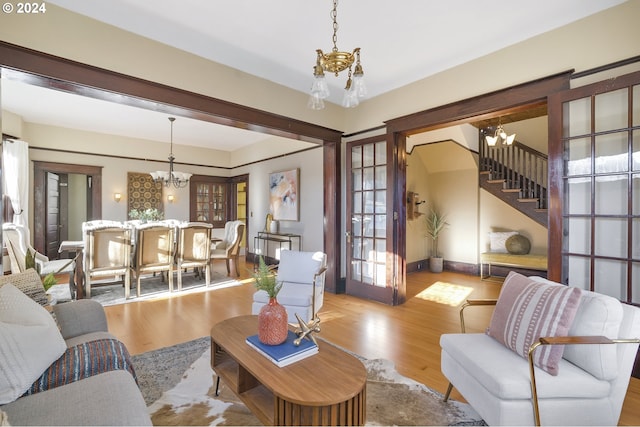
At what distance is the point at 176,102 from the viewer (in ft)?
9.89

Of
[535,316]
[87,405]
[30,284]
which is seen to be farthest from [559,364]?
[30,284]

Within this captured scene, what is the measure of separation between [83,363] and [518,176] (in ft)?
21.4

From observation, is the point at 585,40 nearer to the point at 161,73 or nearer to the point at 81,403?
the point at 161,73

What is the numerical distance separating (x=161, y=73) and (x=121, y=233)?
2435 mm

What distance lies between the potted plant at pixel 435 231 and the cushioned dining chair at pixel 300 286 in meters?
3.69

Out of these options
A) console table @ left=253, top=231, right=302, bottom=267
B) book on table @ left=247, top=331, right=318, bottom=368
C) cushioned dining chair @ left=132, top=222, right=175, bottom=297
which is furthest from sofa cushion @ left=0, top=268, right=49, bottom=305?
console table @ left=253, top=231, right=302, bottom=267

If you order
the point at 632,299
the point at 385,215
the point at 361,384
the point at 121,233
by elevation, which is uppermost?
the point at 385,215

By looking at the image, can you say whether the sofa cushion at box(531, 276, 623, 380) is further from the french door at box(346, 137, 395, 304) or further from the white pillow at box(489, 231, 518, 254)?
the white pillow at box(489, 231, 518, 254)

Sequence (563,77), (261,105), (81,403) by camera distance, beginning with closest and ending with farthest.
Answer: (81,403)
(563,77)
(261,105)

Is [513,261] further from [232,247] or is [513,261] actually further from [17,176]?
[17,176]

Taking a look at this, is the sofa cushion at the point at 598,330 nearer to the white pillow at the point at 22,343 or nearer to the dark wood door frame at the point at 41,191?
the white pillow at the point at 22,343

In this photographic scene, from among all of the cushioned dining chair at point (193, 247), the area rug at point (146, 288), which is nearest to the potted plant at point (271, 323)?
the area rug at point (146, 288)

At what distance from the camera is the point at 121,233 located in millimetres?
4184

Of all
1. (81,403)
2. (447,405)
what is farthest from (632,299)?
(81,403)
